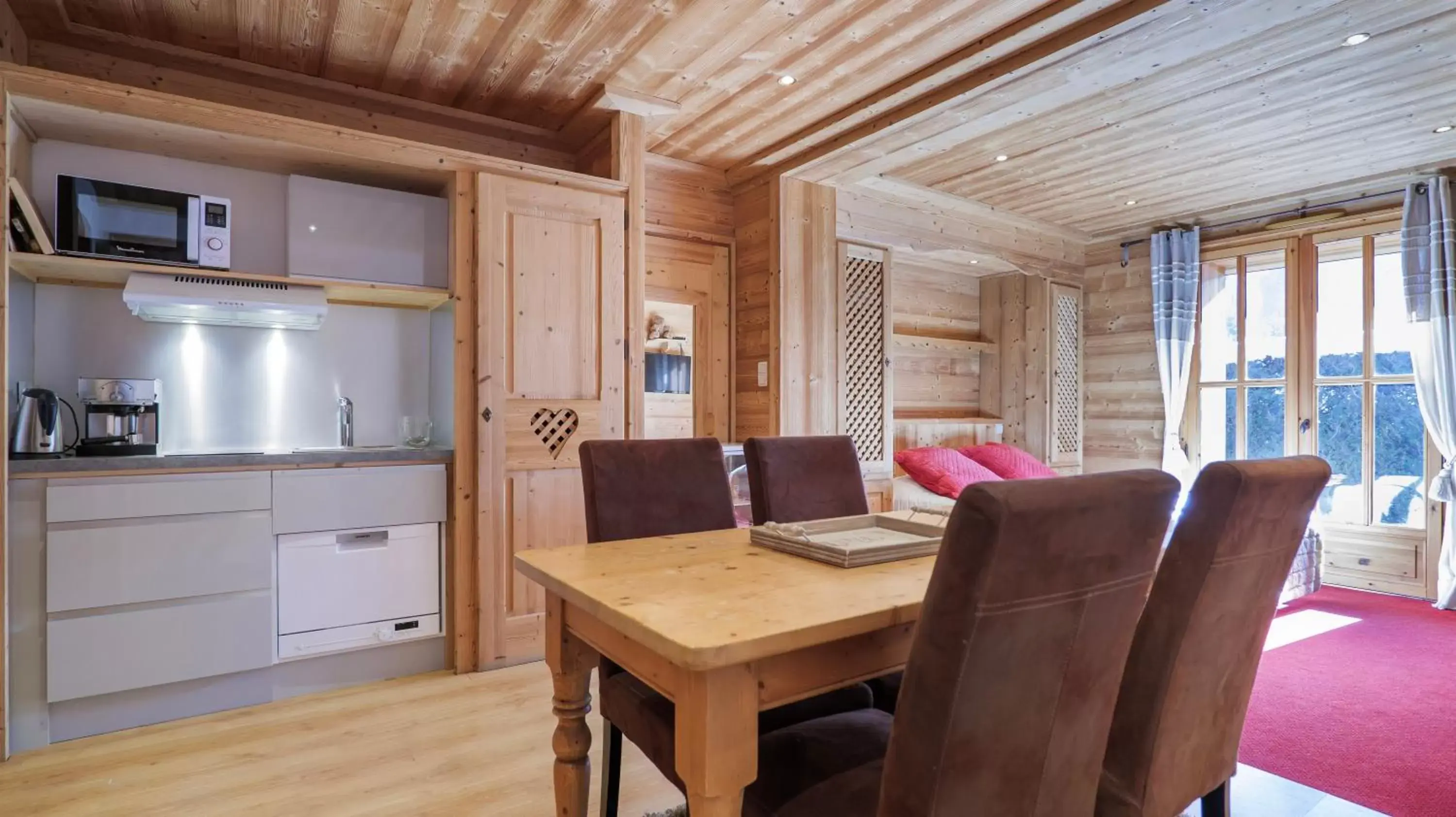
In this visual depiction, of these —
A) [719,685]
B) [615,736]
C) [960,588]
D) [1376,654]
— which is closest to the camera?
[960,588]

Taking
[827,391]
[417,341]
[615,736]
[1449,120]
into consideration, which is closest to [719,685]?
[615,736]

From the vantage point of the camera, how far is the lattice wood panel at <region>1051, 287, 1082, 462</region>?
540 centimetres

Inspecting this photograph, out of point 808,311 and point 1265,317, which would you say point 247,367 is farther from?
point 1265,317

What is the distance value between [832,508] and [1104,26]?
74.1 inches

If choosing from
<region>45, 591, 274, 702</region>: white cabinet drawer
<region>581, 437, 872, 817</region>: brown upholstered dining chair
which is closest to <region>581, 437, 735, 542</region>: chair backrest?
<region>581, 437, 872, 817</region>: brown upholstered dining chair

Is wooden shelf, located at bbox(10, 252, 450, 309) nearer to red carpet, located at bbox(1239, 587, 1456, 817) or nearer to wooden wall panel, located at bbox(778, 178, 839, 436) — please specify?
wooden wall panel, located at bbox(778, 178, 839, 436)

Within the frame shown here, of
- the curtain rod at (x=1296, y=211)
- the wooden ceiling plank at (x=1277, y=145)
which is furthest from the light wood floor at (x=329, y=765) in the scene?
the curtain rod at (x=1296, y=211)

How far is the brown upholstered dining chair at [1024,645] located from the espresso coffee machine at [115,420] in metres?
2.83

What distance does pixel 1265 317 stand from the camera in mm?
4883

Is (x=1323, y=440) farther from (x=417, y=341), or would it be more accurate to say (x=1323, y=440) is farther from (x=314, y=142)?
(x=314, y=142)

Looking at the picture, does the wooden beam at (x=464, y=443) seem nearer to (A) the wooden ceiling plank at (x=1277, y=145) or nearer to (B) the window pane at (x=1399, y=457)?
(A) the wooden ceiling plank at (x=1277, y=145)

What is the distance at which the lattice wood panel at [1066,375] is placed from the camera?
213 inches

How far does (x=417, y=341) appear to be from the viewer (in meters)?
3.40

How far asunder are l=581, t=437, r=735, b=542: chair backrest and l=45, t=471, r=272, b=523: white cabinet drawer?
4.59 ft
